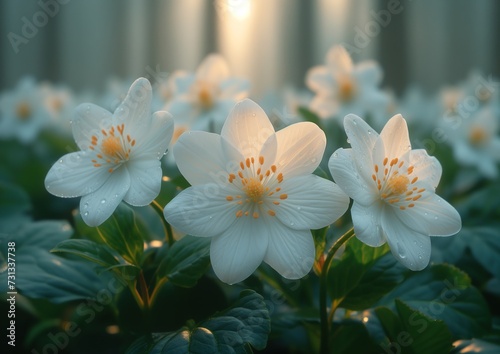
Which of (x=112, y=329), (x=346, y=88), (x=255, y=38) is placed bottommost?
(x=112, y=329)

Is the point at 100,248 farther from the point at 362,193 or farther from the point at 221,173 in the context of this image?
the point at 362,193

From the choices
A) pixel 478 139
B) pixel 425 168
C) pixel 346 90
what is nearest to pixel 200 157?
pixel 425 168

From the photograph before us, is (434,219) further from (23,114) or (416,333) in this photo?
(23,114)

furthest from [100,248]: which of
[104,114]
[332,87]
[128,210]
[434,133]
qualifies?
[434,133]

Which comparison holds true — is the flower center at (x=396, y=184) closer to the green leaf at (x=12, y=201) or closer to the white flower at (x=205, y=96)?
the white flower at (x=205, y=96)

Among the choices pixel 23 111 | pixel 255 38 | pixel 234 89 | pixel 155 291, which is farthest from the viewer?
pixel 255 38

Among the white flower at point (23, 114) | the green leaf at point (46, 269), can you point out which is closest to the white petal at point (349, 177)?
the green leaf at point (46, 269)
